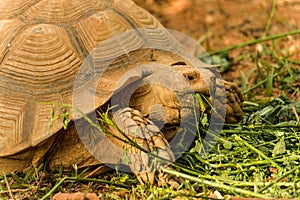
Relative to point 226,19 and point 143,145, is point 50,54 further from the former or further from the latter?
point 226,19

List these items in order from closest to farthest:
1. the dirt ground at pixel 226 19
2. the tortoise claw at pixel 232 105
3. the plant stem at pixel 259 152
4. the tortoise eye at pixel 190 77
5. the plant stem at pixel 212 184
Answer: the plant stem at pixel 212 184 < the plant stem at pixel 259 152 < the tortoise eye at pixel 190 77 < the tortoise claw at pixel 232 105 < the dirt ground at pixel 226 19

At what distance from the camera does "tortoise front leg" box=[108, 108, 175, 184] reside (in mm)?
3242

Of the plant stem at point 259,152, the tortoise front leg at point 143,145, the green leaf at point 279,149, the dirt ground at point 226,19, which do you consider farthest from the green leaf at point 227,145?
the dirt ground at point 226,19

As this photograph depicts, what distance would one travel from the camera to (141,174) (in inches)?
130

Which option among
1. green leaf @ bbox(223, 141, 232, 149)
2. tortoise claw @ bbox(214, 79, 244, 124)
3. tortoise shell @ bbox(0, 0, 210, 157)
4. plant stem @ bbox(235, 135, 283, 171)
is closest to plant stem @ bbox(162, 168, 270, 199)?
plant stem @ bbox(235, 135, 283, 171)

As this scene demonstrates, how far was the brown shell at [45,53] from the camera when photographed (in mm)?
3348

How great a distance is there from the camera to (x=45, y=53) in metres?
3.57

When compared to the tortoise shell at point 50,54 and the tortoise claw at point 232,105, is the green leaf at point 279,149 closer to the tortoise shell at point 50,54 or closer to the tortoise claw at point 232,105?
the tortoise claw at point 232,105

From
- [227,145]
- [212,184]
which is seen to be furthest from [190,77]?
[212,184]

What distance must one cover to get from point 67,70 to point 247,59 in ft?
9.68

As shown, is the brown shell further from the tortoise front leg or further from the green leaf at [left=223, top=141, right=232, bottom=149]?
the green leaf at [left=223, top=141, right=232, bottom=149]

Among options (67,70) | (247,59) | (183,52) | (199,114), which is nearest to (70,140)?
(67,70)

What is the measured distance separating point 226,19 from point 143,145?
3.93 metres

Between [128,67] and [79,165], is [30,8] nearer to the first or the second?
[128,67]
